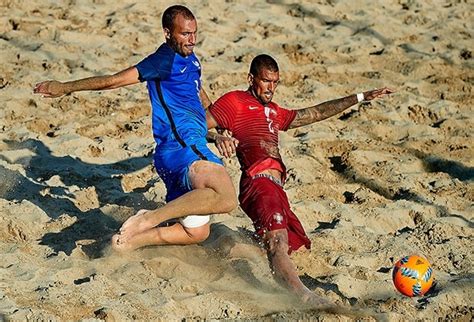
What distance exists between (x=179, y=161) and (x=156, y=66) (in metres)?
0.64

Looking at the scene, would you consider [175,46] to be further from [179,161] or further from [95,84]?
[179,161]

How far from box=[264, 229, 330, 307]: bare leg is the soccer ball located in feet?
1.84

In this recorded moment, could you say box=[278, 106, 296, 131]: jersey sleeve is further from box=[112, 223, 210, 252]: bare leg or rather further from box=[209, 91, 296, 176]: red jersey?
box=[112, 223, 210, 252]: bare leg

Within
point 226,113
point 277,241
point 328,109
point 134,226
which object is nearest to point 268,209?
point 277,241

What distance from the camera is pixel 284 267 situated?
6.12 m

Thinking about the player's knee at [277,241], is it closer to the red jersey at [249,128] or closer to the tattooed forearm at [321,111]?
the red jersey at [249,128]

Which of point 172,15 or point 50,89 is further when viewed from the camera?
point 172,15

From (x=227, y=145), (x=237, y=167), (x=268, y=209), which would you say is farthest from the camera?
(x=237, y=167)

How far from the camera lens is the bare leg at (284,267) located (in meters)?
5.84

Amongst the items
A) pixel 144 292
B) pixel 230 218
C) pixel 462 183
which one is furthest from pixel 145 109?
pixel 144 292

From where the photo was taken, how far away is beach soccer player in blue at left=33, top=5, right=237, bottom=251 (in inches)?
246

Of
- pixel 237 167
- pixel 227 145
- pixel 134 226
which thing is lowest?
pixel 237 167

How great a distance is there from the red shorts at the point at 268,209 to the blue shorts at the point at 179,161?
13.7 inches

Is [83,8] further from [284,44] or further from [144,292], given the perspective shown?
[144,292]
